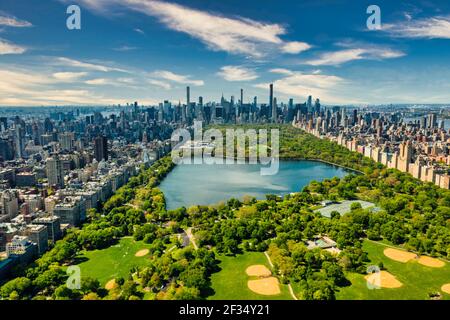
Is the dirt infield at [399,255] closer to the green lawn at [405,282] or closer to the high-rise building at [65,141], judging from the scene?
the green lawn at [405,282]

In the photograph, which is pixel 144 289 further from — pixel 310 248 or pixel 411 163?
pixel 411 163

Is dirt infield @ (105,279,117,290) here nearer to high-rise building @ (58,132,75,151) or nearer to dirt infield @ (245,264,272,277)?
dirt infield @ (245,264,272,277)

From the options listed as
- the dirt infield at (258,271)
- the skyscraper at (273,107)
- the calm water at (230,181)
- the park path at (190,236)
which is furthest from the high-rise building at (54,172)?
the skyscraper at (273,107)

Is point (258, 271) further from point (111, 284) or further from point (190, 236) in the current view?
point (111, 284)

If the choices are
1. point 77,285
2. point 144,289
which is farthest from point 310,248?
point 77,285

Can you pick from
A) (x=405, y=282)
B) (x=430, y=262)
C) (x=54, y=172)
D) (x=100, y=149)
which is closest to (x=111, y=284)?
(x=405, y=282)
